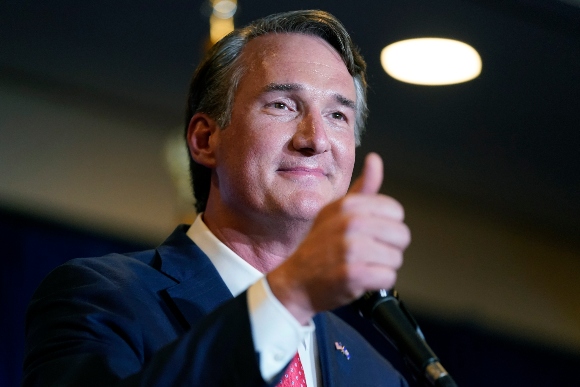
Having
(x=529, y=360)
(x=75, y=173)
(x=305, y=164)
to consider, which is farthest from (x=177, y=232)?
(x=529, y=360)

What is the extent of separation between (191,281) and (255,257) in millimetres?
243

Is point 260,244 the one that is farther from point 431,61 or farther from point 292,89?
point 431,61

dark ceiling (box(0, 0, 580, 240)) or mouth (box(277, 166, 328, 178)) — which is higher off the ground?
dark ceiling (box(0, 0, 580, 240))

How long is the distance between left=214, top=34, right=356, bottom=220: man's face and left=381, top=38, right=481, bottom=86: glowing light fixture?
202cm

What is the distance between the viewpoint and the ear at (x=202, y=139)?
241cm

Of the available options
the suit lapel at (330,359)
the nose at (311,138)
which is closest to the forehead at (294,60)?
the nose at (311,138)

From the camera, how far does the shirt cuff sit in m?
1.35

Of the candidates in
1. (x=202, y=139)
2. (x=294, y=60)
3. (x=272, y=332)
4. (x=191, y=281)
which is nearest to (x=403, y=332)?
(x=272, y=332)

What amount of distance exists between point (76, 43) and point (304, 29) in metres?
2.57

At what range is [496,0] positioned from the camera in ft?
13.0

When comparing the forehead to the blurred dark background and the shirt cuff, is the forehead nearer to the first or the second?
the shirt cuff

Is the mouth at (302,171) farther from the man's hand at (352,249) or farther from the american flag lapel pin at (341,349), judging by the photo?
the man's hand at (352,249)

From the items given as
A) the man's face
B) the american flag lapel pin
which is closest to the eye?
the man's face

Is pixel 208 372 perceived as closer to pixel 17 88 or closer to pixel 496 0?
pixel 496 0
